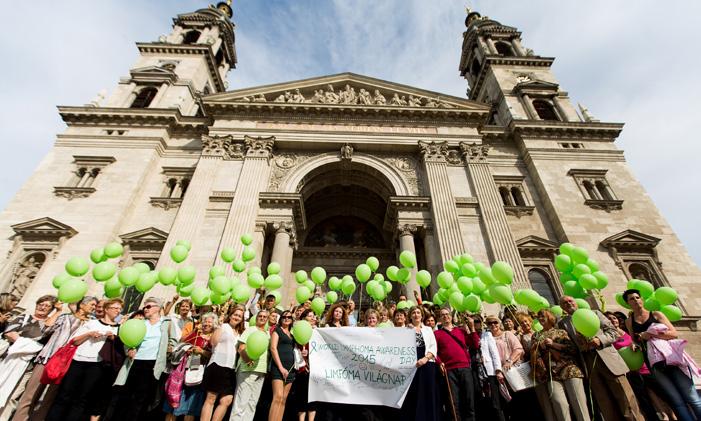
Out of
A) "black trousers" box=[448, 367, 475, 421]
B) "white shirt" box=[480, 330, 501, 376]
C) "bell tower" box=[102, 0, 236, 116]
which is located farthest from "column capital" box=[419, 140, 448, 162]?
"bell tower" box=[102, 0, 236, 116]

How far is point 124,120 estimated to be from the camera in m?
19.5

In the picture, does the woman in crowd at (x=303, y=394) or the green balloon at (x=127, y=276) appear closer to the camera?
the woman in crowd at (x=303, y=394)

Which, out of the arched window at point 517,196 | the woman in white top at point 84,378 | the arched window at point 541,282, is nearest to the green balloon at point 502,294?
the woman in white top at point 84,378

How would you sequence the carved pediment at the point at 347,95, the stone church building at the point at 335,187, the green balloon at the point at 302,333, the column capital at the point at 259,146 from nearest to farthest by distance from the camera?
1. the green balloon at the point at 302,333
2. the stone church building at the point at 335,187
3. the column capital at the point at 259,146
4. the carved pediment at the point at 347,95

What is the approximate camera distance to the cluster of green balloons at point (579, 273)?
23.3 feet

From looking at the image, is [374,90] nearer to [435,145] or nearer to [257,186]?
[435,145]

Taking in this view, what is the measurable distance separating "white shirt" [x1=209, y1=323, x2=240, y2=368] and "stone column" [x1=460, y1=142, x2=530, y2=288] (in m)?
11.6

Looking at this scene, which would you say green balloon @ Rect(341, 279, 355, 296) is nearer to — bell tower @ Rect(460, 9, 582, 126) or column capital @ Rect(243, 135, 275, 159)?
column capital @ Rect(243, 135, 275, 159)

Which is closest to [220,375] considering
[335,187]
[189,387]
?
[189,387]

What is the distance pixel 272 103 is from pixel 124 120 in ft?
29.3

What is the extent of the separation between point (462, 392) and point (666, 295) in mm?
4492

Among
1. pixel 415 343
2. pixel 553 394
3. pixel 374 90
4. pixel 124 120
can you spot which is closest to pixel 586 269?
pixel 553 394

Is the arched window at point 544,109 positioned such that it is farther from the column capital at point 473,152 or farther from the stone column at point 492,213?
the stone column at point 492,213

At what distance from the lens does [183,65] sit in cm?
2580
